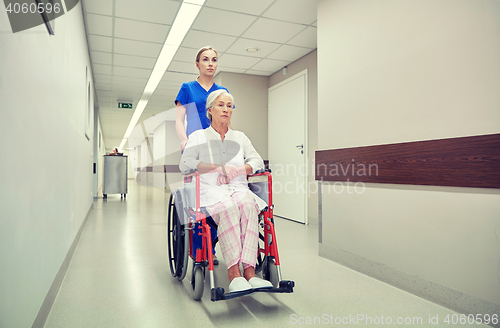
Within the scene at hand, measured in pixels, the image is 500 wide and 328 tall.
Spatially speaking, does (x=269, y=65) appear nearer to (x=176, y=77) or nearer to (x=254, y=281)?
(x=176, y=77)

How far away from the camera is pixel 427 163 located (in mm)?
2010

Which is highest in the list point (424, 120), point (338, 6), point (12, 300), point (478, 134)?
point (338, 6)

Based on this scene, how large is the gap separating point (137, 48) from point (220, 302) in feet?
13.2

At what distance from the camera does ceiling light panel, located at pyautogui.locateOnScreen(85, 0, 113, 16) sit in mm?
3418

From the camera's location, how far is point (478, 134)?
1.73 m

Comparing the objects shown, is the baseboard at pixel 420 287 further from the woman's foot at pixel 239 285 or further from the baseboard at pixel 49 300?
the baseboard at pixel 49 300

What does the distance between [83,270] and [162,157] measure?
402 inches

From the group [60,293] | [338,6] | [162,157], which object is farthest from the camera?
[162,157]

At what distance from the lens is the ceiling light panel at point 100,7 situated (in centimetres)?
342

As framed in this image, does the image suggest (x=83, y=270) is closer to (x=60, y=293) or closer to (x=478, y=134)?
(x=60, y=293)

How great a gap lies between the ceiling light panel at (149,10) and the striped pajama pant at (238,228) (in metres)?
2.58

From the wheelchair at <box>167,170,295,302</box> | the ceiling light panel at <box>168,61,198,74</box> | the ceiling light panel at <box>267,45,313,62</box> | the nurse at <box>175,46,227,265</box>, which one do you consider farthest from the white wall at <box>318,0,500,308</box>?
the ceiling light panel at <box>168,61,198,74</box>

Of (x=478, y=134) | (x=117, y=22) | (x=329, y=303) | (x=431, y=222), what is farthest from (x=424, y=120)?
(x=117, y=22)

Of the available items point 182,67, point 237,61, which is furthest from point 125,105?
point 237,61
